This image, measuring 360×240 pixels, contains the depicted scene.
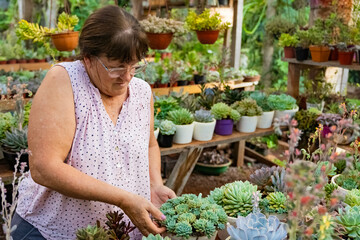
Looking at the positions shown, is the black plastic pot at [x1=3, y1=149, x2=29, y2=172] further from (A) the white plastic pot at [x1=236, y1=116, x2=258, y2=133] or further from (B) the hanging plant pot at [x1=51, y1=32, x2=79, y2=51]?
(A) the white plastic pot at [x1=236, y1=116, x2=258, y2=133]

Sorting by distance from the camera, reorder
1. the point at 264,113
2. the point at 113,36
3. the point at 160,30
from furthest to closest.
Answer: the point at 160,30
the point at 264,113
the point at 113,36

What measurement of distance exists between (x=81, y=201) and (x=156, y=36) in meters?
2.20

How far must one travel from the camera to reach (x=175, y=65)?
189 inches

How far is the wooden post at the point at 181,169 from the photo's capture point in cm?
311

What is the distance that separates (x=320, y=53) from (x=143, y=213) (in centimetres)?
251

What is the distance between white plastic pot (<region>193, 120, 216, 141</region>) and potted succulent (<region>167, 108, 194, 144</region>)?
60 mm

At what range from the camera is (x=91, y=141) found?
4.82ft

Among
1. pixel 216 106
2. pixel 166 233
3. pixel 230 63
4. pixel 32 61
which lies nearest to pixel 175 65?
pixel 230 63

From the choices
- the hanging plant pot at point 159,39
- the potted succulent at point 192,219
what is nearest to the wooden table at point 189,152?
the hanging plant pot at point 159,39

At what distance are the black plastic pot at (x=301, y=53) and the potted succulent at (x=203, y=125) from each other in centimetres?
111

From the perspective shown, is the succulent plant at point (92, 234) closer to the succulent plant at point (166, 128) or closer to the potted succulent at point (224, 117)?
the succulent plant at point (166, 128)

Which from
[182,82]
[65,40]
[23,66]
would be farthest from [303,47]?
[23,66]

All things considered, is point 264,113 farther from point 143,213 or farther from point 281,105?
point 143,213

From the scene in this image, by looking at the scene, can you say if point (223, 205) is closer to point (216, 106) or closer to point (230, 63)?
point (216, 106)
